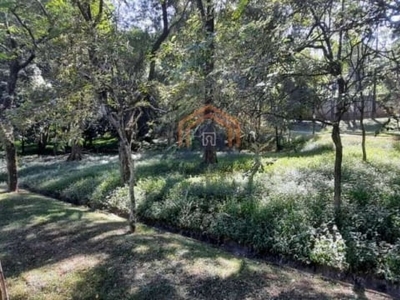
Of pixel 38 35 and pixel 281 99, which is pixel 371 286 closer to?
pixel 281 99

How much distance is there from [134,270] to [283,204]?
10.4ft

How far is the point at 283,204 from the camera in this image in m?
7.06

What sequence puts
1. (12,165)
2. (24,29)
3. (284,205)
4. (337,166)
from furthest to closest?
1. (12,165)
2. (24,29)
3. (284,205)
4. (337,166)

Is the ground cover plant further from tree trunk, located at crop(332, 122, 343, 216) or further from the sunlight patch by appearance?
the sunlight patch

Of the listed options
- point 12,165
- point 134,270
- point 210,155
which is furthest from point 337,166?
point 12,165

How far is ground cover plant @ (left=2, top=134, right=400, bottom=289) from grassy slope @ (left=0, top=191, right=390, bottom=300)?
629 mm

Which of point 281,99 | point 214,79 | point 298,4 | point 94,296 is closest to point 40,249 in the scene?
point 94,296

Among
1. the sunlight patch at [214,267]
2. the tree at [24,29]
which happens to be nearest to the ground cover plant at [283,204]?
the sunlight patch at [214,267]

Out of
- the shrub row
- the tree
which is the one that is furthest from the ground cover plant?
the tree

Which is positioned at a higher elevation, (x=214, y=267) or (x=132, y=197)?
(x=132, y=197)

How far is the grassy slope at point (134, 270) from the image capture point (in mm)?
4703

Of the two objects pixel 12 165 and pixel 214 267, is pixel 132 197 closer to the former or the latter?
pixel 214 267

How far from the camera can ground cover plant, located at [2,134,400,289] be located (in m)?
5.70

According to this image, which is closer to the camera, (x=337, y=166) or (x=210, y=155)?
(x=337, y=166)
